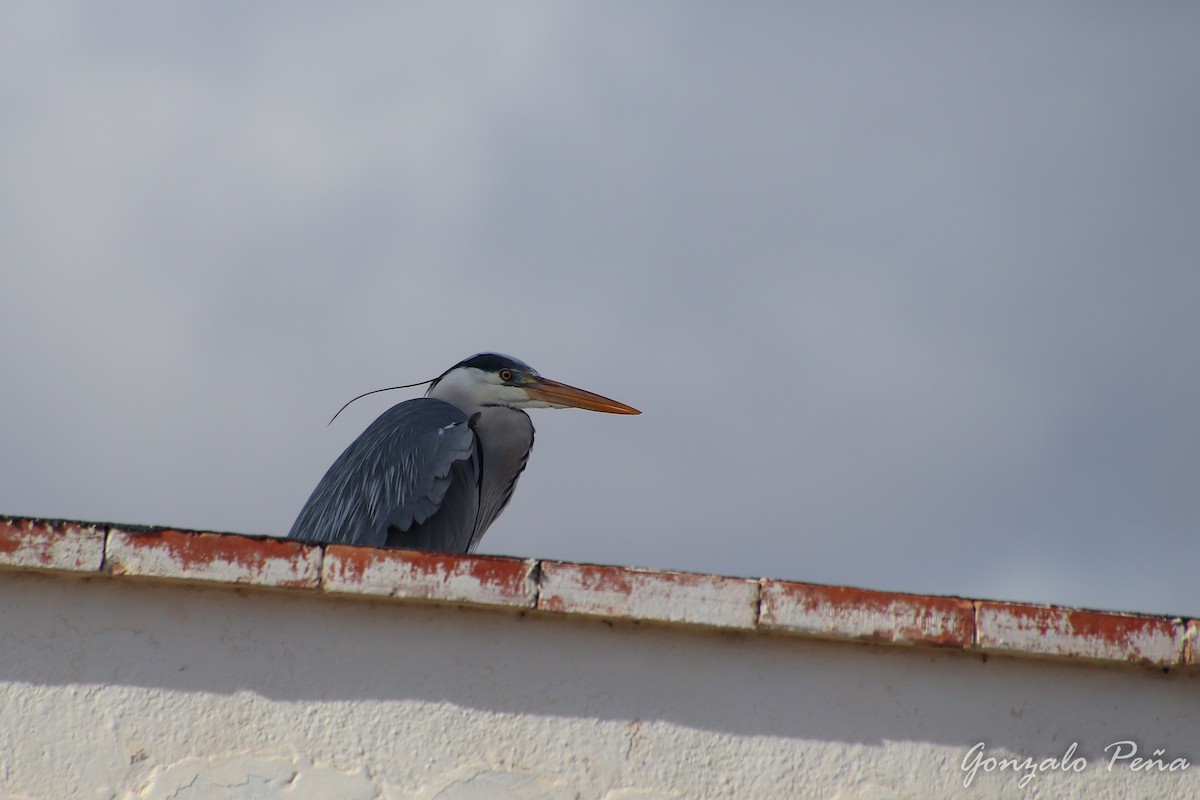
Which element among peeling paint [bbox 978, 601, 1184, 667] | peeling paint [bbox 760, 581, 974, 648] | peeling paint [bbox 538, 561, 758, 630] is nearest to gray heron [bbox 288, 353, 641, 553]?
peeling paint [bbox 538, 561, 758, 630]

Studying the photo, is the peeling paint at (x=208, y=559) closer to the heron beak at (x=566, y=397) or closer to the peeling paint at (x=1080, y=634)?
the peeling paint at (x=1080, y=634)

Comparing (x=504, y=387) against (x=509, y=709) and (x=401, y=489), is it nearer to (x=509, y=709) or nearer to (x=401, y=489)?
(x=401, y=489)

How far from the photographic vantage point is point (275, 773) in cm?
295

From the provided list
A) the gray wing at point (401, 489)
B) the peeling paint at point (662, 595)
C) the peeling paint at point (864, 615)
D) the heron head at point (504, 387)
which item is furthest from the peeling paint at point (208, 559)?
the heron head at point (504, 387)

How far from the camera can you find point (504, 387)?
7.38m

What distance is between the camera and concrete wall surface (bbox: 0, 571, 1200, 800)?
295 cm

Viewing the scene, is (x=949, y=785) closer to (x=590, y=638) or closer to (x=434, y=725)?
(x=590, y=638)

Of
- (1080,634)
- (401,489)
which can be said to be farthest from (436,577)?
(401,489)

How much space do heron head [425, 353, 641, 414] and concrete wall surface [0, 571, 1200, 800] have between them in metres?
4.27

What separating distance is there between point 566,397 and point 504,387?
1.14ft

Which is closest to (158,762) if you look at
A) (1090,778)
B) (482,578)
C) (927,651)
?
(482,578)

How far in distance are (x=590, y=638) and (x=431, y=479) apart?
2.81 metres

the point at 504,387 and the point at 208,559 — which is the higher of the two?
the point at 504,387

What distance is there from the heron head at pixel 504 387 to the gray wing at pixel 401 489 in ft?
3.58
